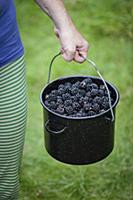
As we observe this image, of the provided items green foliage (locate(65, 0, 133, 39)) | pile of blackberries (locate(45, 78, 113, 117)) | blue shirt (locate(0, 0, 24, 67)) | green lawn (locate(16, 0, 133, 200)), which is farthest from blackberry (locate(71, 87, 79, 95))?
green foliage (locate(65, 0, 133, 39))

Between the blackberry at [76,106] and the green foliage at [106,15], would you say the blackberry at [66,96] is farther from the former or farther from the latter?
the green foliage at [106,15]

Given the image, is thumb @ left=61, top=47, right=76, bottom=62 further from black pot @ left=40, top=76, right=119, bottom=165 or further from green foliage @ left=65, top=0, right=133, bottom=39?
green foliage @ left=65, top=0, right=133, bottom=39

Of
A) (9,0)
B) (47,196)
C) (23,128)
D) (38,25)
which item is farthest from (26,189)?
(38,25)

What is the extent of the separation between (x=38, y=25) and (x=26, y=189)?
173 cm

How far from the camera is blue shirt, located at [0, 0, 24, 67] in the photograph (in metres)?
1.51

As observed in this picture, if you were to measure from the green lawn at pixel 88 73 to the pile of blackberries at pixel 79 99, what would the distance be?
75 centimetres

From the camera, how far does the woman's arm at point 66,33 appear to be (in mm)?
1598

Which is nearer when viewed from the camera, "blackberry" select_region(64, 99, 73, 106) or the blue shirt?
the blue shirt

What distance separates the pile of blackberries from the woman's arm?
12cm

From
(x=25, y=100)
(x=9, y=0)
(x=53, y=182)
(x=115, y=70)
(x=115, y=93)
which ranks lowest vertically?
(x=115, y=70)

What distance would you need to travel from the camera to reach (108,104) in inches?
65.5

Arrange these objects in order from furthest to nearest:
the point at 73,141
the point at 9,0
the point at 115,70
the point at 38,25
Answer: the point at 38,25 → the point at 115,70 → the point at 73,141 → the point at 9,0

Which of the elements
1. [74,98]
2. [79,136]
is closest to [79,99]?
[74,98]

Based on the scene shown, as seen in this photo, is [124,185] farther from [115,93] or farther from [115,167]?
[115,93]
